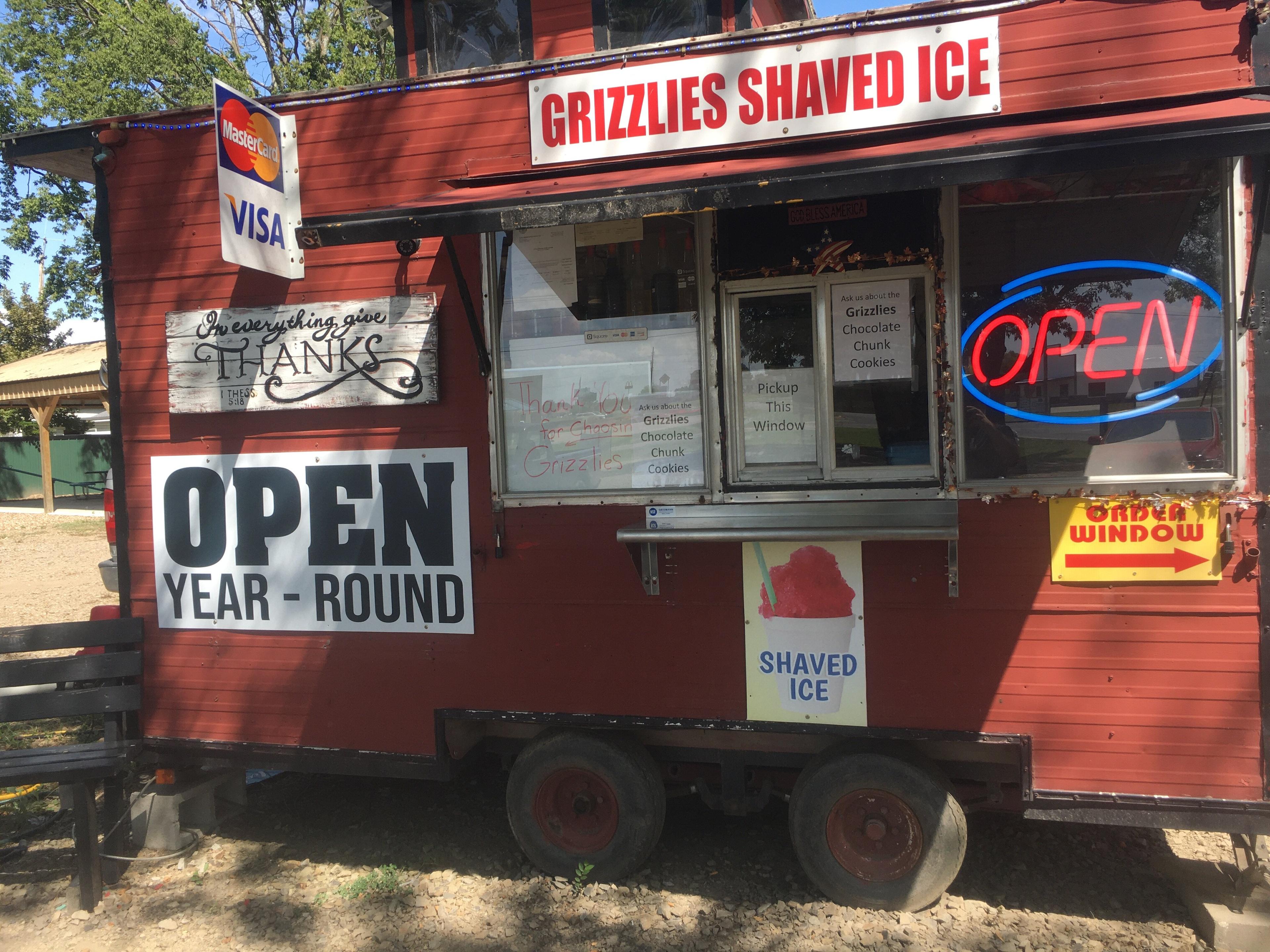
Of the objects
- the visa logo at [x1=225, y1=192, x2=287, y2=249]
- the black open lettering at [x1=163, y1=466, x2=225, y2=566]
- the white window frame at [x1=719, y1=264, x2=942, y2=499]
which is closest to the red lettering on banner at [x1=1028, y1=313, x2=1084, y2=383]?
the white window frame at [x1=719, y1=264, x2=942, y2=499]

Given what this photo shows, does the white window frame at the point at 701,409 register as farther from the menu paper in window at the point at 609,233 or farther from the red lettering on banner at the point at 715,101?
the red lettering on banner at the point at 715,101

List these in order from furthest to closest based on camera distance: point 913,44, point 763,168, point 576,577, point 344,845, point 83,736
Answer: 1. point 83,736
2. point 344,845
3. point 576,577
4. point 913,44
5. point 763,168

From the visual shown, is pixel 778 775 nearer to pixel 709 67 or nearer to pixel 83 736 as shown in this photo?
pixel 709 67

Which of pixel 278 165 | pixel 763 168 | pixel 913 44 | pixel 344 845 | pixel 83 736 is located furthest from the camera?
pixel 83 736

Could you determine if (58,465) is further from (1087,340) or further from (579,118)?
(1087,340)

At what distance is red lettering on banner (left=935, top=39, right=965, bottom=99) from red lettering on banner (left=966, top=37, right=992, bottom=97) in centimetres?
3

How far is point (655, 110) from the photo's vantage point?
145 inches

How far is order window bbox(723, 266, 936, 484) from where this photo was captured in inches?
135

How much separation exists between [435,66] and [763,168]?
3.92 m

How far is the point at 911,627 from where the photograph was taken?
3404 millimetres

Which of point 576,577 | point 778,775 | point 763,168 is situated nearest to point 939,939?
point 778,775

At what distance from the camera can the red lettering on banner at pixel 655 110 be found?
3668mm

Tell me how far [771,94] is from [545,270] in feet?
3.94

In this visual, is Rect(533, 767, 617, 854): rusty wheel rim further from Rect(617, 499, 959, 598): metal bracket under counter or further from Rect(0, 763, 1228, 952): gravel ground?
Rect(617, 499, 959, 598): metal bracket under counter
